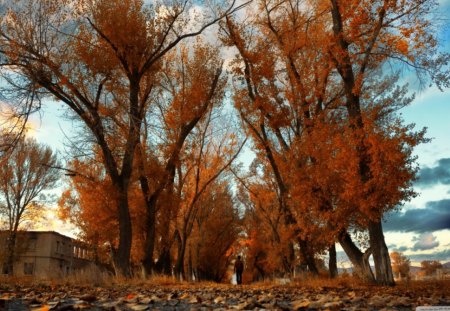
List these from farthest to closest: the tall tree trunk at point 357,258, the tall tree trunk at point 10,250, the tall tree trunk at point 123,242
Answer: the tall tree trunk at point 10,250 → the tall tree trunk at point 123,242 → the tall tree trunk at point 357,258

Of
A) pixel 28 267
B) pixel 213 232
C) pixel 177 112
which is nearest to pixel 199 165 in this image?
pixel 177 112

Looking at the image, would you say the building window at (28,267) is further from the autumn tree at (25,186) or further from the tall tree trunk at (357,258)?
the tall tree trunk at (357,258)

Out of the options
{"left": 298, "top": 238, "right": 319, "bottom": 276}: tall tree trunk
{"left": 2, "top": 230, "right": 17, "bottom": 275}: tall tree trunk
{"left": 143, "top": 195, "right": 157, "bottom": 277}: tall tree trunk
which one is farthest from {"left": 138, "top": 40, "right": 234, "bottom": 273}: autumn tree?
{"left": 2, "top": 230, "right": 17, "bottom": 275}: tall tree trunk

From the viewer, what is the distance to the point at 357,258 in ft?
60.7

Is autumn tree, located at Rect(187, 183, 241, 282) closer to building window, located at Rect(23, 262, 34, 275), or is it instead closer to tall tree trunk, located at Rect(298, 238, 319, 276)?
tall tree trunk, located at Rect(298, 238, 319, 276)

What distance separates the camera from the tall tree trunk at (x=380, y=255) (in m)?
16.5

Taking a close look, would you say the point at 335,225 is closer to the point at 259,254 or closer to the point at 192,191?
the point at 192,191

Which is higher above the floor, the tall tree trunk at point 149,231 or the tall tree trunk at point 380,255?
the tall tree trunk at point 149,231

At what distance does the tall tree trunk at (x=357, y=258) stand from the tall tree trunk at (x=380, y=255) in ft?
2.98

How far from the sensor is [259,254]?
5531 cm

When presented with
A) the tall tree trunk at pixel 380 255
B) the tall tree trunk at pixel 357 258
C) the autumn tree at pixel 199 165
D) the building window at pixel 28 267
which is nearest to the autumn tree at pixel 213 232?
the autumn tree at pixel 199 165

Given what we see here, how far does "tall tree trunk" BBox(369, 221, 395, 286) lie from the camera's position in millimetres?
16453

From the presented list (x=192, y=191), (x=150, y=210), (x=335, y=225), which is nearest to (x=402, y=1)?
(x=335, y=225)

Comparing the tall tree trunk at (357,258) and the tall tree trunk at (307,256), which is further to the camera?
the tall tree trunk at (307,256)
